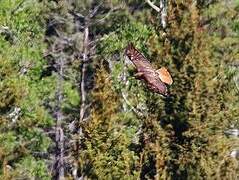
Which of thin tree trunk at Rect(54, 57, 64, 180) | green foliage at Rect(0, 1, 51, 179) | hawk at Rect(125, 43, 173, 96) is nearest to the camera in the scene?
hawk at Rect(125, 43, 173, 96)

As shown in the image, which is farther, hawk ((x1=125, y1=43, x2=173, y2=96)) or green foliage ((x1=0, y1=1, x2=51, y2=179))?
green foliage ((x1=0, y1=1, x2=51, y2=179))

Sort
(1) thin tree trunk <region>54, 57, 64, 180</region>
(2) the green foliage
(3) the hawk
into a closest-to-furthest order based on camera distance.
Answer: (3) the hawk
(1) thin tree trunk <region>54, 57, 64, 180</region>
(2) the green foliage

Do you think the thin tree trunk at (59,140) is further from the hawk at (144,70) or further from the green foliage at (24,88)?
the hawk at (144,70)

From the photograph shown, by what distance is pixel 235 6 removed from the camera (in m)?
24.4

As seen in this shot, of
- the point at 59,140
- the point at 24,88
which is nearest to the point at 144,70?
the point at 24,88

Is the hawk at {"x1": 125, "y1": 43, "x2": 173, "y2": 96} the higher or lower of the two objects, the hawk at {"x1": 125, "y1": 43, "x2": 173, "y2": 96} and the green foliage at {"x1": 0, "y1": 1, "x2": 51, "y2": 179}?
the lower

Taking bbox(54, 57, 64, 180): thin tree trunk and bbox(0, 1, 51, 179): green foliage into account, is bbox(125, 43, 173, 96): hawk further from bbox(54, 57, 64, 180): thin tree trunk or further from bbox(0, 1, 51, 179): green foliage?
bbox(0, 1, 51, 179): green foliage

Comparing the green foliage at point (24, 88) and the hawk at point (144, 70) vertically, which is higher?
the green foliage at point (24, 88)

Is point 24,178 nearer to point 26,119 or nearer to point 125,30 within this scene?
point 26,119

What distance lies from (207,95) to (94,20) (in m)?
16.1

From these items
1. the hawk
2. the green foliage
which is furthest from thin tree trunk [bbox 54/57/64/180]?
the hawk

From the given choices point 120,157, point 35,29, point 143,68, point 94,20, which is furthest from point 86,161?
point 94,20

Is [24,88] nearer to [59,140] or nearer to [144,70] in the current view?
[59,140]

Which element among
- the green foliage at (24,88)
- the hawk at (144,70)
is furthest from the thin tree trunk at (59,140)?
the hawk at (144,70)
